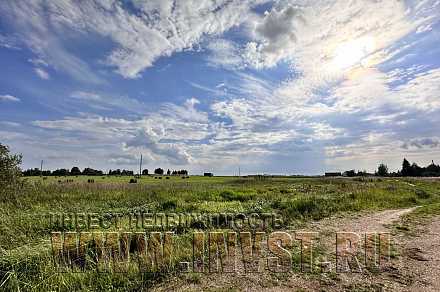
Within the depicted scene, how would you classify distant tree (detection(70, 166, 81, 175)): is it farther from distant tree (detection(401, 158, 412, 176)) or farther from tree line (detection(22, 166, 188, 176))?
distant tree (detection(401, 158, 412, 176))

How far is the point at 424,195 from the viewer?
25.3 metres

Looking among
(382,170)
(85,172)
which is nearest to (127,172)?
(85,172)

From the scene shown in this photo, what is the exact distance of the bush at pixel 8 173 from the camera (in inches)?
554

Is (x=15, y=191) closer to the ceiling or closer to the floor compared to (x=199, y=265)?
closer to the ceiling

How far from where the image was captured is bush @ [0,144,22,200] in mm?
14070

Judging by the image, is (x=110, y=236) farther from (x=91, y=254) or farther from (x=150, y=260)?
(x=150, y=260)

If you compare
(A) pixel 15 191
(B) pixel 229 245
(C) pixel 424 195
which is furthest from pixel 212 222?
(C) pixel 424 195

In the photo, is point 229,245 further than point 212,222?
No

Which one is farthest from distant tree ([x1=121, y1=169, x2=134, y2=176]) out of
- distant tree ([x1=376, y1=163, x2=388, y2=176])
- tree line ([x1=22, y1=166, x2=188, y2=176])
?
distant tree ([x1=376, y1=163, x2=388, y2=176])

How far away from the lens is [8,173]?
14.2m

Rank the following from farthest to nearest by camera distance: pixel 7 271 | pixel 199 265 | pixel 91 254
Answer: pixel 91 254 < pixel 199 265 < pixel 7 271

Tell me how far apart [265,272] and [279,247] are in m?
1.69

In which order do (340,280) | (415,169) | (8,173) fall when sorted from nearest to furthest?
(340,280) < (8,173) < (415,169)

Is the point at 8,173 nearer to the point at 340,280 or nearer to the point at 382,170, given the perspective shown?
the point at 340,280
